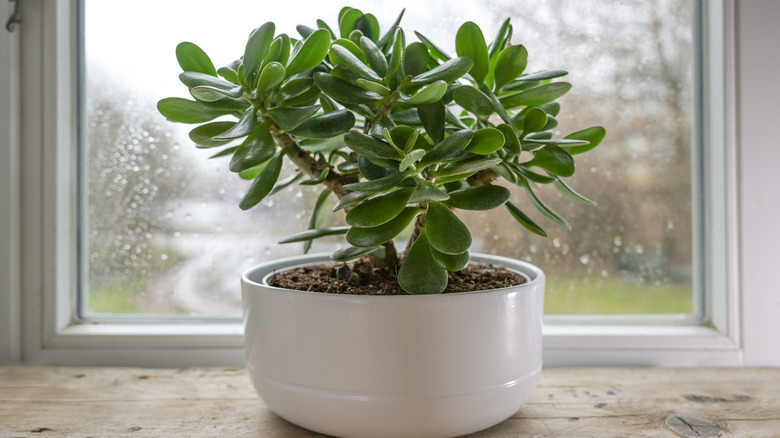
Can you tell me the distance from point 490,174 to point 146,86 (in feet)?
2.10

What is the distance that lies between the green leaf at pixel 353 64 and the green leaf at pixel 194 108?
0.43ft

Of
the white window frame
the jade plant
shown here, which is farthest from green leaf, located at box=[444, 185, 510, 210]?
the white window frame

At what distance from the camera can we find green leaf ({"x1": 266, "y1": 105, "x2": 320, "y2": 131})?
574 mm

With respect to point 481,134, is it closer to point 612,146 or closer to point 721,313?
point 612,146

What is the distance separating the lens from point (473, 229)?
0.96 meters

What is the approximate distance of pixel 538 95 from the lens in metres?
0.63

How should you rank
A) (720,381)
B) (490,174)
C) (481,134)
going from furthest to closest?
(720,381) < (490,174) < (481,134)

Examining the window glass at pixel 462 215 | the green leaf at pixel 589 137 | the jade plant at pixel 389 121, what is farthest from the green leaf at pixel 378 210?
the window glass at pixel 462 215

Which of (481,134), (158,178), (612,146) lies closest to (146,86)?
(158,178)

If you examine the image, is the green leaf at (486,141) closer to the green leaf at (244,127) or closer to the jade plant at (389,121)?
the jade plant at (389,121)

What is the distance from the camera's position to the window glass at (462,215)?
95 cm

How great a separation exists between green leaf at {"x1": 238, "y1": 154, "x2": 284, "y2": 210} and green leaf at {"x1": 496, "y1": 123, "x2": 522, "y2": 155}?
246 mm

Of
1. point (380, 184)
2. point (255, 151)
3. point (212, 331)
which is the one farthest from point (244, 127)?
point (212, 331)

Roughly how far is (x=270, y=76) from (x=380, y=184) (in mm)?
152
